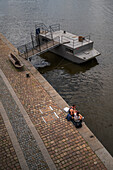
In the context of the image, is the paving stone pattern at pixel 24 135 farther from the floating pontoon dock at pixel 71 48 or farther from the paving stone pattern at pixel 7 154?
the floating pontoon dock at pixel 71 48

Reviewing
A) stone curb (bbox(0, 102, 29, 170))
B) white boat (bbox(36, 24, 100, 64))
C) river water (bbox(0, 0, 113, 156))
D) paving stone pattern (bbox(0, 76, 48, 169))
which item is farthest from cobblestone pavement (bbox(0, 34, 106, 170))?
white boat (bbox(36, 24, 100, 64))

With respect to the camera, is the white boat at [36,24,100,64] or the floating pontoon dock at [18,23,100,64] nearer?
the white boat at [36,24,100,64]

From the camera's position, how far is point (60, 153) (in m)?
10.6

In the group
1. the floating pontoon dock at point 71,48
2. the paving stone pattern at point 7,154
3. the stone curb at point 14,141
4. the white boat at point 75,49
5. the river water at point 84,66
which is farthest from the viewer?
the floating pontoon dock at point 71,48

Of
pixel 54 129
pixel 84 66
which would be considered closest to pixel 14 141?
pixel 54 129

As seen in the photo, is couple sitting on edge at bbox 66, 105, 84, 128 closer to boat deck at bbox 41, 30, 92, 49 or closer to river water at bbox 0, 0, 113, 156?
river water at bbox 0, 0, 113, 156

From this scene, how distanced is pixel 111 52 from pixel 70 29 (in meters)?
12.7

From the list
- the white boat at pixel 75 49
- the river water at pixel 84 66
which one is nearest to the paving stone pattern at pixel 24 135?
the river water at pixel 84 66

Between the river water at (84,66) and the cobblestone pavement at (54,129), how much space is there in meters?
2.25

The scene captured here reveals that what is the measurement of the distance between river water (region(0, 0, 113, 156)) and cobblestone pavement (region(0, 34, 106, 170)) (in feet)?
7.37

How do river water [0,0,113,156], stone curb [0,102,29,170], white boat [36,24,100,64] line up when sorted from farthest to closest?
white boat [36,24,100,64]
river water [0,0,113,156]
stone curb [0,102,29,170]

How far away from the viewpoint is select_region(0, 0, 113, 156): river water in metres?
14.9

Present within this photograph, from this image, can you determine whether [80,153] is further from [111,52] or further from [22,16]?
[22,16]

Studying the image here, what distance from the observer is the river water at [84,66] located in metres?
14.9
